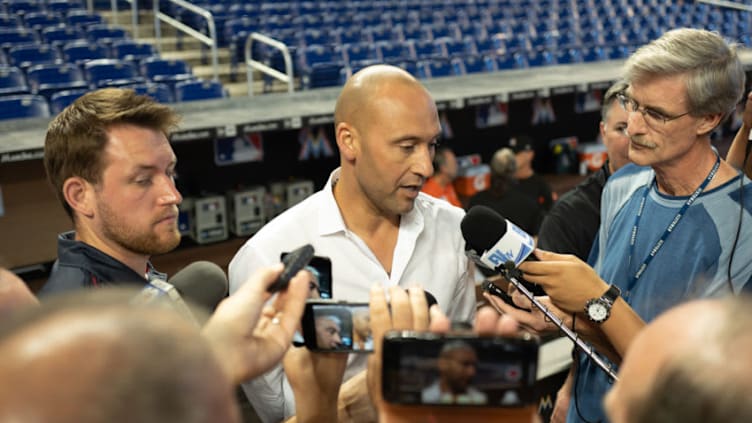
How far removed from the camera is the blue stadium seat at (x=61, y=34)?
28.7ft

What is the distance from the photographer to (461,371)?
95 cm

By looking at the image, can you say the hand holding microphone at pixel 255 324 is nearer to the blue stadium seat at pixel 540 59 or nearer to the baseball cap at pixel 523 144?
the baseball cap at pixel 523 144

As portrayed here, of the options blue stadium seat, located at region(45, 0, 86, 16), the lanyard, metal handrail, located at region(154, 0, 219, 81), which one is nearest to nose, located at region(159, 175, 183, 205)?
the lanyard

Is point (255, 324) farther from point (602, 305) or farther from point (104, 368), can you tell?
point (602, 305)

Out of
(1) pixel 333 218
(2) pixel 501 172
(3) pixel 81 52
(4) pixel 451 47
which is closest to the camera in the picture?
(1) pixel 333 218

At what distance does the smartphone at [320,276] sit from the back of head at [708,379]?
0.84 m

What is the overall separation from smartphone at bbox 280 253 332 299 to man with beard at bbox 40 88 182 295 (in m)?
0.64

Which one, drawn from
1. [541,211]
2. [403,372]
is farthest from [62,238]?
[541,211]

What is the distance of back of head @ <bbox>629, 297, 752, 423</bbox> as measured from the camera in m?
0.68

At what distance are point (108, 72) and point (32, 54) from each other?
98 cm

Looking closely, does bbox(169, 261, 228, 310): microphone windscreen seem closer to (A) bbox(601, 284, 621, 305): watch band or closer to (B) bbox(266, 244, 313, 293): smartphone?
(B) bbox(266, 244, 313, 293): smartphone

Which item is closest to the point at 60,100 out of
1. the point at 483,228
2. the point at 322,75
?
the point at 322,75

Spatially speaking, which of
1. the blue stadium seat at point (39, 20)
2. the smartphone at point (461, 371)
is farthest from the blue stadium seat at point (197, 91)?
the smartphone at point (461, 371)

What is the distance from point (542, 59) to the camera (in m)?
11.6
